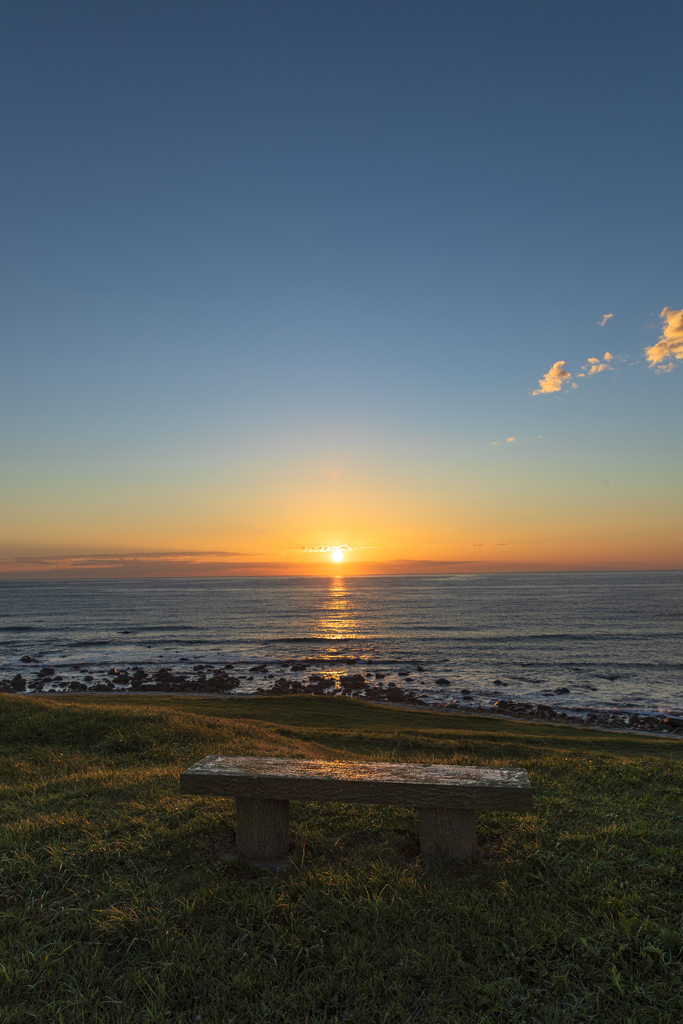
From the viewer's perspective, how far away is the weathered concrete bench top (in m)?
4.92

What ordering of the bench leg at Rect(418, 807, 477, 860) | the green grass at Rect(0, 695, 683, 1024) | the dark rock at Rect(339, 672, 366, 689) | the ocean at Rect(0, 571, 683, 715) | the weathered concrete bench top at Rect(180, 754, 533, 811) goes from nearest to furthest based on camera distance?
the green grass at Rect(0, 695, 683, 1024) < the weathered concrete bench top at Rect(180, 754, 533, 811) < the bench leg at Rect(418, 807, 477, 860) < the ocean at Rect(0, 571, 683, 715) < the dark rock at Rect(339, 672, 366, 689)

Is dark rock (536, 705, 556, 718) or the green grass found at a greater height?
the green grass

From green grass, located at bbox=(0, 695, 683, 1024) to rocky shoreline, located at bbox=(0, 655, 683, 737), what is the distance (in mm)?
19116

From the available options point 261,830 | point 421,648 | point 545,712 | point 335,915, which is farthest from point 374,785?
point 421,648

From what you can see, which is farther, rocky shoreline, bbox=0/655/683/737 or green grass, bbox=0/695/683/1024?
rocky shoreline, bbox=0/655/683/737

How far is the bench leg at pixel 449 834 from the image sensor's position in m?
5.11

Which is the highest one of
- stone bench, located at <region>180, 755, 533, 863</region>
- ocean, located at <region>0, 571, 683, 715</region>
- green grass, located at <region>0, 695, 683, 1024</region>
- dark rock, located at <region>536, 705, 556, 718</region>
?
stone bench, located at <region>180, 755, 533, 863</region>

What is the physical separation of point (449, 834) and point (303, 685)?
92.4 feet

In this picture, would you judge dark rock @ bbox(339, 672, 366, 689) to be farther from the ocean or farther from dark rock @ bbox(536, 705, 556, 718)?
dark rock @ bbox(536, 705, 556, 718)

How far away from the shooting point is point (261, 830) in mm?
5227

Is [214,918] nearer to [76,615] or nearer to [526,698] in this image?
[526,698]

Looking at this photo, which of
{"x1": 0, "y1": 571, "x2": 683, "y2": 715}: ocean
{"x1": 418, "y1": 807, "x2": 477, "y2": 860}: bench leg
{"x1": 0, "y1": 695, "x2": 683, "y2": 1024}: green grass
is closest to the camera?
{"x1": 0, "y1": 695, "x2": 683, "y2": 1024}: green grass

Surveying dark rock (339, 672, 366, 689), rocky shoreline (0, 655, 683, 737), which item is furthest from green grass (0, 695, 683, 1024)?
dark rock (339, 672, 366, 689)

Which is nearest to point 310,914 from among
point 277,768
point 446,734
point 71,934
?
point 277,768
